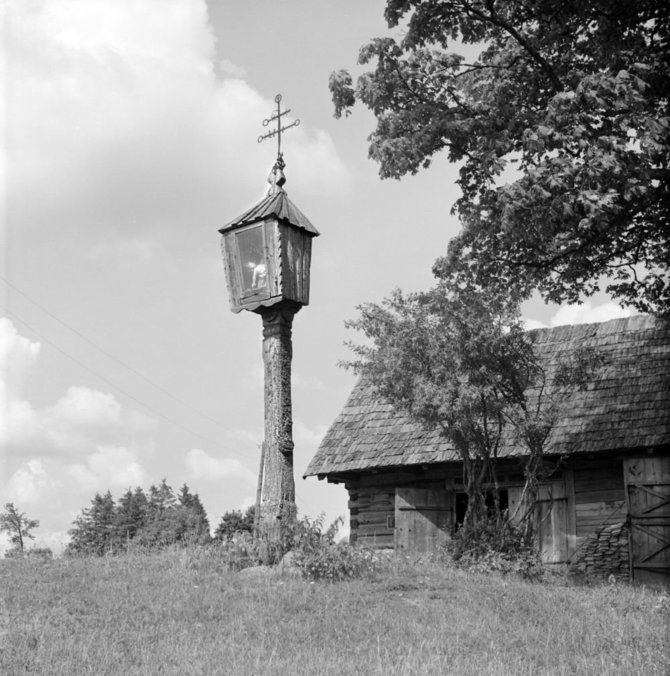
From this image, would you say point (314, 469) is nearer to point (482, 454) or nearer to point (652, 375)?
point (482, 454)

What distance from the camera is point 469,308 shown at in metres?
15.0

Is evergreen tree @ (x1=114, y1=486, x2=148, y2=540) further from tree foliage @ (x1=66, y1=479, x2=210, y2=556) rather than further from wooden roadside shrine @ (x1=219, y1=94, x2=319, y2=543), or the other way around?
wooden roadside shrine @ (x1=219, y1=94, x2=319, y2=543)

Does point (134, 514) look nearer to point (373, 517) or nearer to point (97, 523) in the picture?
point (97, 523)

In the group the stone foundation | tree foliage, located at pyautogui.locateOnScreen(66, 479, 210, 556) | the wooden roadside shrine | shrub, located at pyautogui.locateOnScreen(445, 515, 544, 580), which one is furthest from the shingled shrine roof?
tree foliage, located at pyautogui.locateOnScreen(66, 479, 210, 556)

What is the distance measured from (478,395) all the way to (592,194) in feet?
15.9

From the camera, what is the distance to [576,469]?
57.0ft

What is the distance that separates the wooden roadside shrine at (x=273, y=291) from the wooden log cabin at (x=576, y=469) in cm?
432

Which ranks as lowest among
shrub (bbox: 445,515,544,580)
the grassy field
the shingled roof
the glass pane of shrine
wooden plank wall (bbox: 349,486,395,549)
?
the grassy field

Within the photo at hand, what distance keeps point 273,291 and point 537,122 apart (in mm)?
4308

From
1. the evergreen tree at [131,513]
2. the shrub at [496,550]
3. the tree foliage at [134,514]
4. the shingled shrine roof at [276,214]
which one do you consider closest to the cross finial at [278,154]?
the shingled shrine roof at [276,214]

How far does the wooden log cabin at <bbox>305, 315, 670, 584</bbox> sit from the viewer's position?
15820mm

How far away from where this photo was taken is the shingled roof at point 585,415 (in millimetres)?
16766

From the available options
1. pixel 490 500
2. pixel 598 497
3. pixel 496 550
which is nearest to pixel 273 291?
pixel 496 550

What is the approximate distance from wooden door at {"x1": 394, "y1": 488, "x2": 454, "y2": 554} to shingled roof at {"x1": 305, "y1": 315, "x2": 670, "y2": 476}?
28.8 inches
